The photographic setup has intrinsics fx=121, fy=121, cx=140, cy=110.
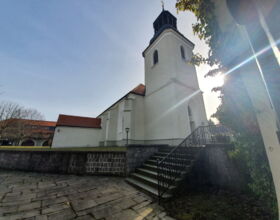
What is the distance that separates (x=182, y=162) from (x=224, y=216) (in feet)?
6.66

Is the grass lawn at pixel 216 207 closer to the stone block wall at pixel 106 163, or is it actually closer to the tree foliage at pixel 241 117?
the tree foliage at pixel 241 117

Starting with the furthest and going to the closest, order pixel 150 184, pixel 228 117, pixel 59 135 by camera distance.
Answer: pixel 59 135, pixel 150 184, pixel 228 117

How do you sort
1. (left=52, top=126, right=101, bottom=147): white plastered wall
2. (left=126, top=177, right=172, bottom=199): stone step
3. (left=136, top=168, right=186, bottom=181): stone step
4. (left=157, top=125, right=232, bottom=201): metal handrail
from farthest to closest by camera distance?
(left=52, top=126, right=101, bottom=147): white plastered wall → (left=136, top=168, right=186, bottom=181): stone step → (left=157, top=125, right=232, bottom=201): metal handrail → (left=126, top=177, right=172, bottom=199): stone step

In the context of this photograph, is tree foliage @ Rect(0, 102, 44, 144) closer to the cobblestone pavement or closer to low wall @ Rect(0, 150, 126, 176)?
low wall @ Rect(0, 150, 126, 176)

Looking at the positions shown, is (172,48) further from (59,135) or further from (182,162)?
(59,135)

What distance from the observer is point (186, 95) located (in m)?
10.0

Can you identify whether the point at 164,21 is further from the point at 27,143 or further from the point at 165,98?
the point at 27,143

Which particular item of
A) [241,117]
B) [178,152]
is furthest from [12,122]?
[241,117]

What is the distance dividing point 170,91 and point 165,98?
2.40 ft

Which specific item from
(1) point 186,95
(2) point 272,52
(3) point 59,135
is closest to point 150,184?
(2) point 272,52

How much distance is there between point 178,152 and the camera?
227 inches

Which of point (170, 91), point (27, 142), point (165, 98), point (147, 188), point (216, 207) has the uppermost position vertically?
point (170, 91)

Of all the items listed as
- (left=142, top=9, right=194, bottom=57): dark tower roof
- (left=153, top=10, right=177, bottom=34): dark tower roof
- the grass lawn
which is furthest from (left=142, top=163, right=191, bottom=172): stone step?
(left=153, top=10, right=177, bottom=34): dark tower roof

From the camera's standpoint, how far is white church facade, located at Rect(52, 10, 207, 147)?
907 centimetres
